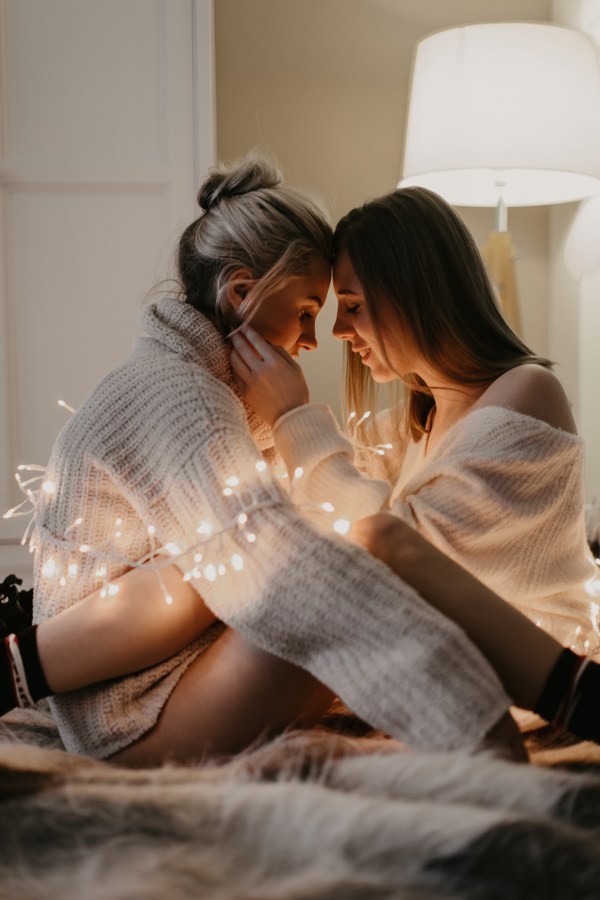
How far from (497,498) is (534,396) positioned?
0.58 feet

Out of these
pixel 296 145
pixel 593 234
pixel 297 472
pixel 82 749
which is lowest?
pixel 82 749

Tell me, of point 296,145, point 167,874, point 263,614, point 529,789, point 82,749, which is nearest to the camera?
point 167,874

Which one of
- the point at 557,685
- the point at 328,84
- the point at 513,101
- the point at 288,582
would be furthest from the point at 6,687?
the point at 328,84

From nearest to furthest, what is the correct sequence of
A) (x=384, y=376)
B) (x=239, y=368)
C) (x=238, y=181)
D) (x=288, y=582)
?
(x=288, y=582), (x=239, y=368), (x=238, y=181), (x=384, y=376)

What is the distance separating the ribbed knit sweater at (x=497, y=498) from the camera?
117cm

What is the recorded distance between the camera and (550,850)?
2.10 ft

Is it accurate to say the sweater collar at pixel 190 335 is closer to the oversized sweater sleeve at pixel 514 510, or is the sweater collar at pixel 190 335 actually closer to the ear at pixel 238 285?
the ear at pixel 238 285

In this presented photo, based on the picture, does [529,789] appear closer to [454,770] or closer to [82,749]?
[454,770]

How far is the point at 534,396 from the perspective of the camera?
1289 millimetres

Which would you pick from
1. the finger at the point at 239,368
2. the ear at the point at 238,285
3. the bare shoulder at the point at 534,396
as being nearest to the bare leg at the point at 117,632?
the finger at the point at 239,368

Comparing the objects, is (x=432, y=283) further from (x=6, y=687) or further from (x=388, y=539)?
(x=6, y=687)

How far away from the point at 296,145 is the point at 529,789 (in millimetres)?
1942

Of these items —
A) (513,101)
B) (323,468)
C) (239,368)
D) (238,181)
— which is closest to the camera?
(323,468)

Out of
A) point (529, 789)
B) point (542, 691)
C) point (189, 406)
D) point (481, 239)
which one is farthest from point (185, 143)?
point (529, 789)
